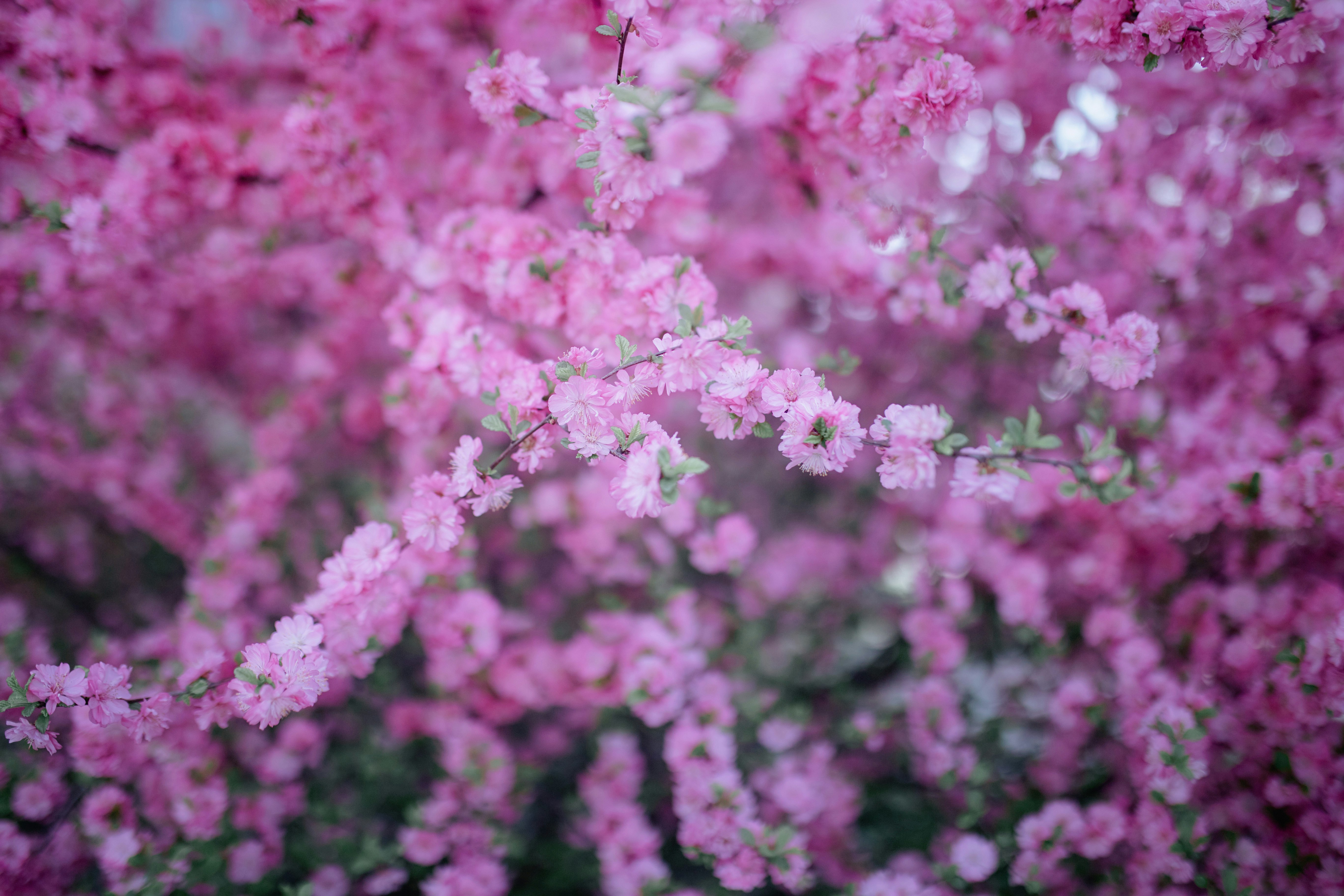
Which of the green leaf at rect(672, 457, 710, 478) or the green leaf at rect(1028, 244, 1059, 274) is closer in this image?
the green leaf at rect(672, 457, 710, 478)

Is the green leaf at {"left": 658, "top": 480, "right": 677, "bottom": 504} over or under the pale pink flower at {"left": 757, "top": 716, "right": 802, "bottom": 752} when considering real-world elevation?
over

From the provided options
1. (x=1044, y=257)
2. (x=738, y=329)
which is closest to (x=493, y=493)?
(x=738, y=329)

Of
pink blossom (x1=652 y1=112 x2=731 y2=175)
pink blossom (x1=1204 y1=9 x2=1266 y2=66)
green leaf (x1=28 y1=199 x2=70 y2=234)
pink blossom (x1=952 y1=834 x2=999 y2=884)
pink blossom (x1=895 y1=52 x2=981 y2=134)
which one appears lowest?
pink blossom (x1=952 y1=834 x2=999 y2=884)

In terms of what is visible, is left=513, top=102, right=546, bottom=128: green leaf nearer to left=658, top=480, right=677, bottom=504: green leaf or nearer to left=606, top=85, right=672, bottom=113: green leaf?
left=606, top=85, right=672, bottom=113: green leaf

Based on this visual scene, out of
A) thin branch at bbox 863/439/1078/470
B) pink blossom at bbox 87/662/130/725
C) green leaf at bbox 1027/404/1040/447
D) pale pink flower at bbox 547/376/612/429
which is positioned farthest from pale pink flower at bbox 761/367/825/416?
pink blossom at bbox 87/662/130/725

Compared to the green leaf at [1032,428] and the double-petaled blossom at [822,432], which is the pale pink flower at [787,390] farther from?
the green leaf at [1032,428]

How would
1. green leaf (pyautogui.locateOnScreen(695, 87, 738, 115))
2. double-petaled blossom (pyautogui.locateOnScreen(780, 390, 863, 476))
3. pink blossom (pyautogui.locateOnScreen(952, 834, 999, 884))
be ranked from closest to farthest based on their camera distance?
green leaf (pyautogui.locateOnScreen(695, 87, 738, 115))
double-petaled blossom (pyautogui.locateOnScreen(780, 390, 863, 476))
pink blossom (pyautogui.locateOnScreen(952, 834, 999, 884))

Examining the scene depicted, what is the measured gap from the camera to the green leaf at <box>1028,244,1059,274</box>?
5.08ft

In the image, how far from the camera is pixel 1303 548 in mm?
2104

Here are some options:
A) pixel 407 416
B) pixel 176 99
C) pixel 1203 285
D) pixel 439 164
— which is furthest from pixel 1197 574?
pixel 176 99

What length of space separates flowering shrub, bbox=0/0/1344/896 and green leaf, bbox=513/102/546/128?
28 millimetres

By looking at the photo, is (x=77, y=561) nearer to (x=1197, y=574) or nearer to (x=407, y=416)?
(x=407, y=416)

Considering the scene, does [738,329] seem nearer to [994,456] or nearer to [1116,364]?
[994,456]

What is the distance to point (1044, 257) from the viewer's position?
155 centimetres
